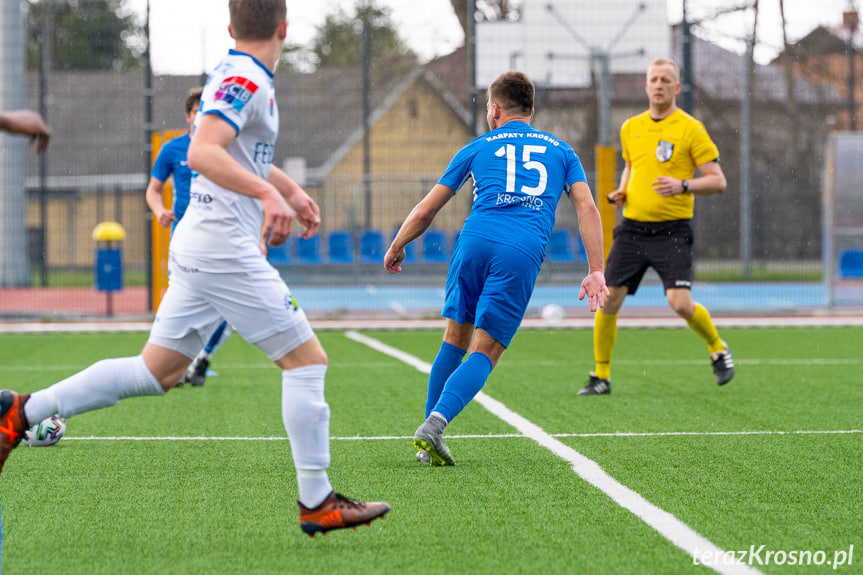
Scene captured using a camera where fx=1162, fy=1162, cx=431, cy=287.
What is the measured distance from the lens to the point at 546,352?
11039 mm

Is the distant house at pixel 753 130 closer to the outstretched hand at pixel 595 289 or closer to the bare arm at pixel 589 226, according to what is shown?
the bare arm at pixel 589 226

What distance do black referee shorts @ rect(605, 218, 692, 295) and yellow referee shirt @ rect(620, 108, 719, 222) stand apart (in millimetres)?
83

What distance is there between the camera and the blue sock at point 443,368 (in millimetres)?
5672

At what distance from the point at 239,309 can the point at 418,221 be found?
5.72 ft

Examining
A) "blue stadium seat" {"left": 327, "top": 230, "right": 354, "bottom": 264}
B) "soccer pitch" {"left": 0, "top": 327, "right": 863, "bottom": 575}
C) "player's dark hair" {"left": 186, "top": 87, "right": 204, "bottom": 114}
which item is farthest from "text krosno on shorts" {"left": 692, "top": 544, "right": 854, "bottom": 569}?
"blue stadium seat" {"left": 327, "top": 230, "right": 354, "bottom": 264}

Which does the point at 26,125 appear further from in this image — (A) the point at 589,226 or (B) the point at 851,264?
(B) the point at 851,264

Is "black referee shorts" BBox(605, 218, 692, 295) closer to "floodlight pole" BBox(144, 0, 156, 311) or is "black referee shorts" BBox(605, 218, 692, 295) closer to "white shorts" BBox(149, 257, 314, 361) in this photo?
"white shorts" BBox(149, 257, 314, 361)

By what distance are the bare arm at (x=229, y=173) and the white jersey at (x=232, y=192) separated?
5cm

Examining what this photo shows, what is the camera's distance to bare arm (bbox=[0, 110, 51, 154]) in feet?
11.6

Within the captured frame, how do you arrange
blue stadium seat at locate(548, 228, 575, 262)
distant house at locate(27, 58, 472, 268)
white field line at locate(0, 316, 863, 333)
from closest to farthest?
white field line at locate(0, 316, 863, 333), distant house at locate(27, 58, 472, 268), blue stadium seat at locate(548, 228, 575, 262)

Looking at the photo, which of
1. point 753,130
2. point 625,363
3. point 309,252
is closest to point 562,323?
point 625,363

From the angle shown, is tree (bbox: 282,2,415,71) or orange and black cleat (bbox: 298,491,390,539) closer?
orange and black cleat (bbox: 298,491,390,539)

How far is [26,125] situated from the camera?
11.6ft

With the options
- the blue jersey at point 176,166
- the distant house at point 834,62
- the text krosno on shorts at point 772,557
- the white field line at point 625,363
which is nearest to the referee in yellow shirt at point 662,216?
the white field line at point 625,363
